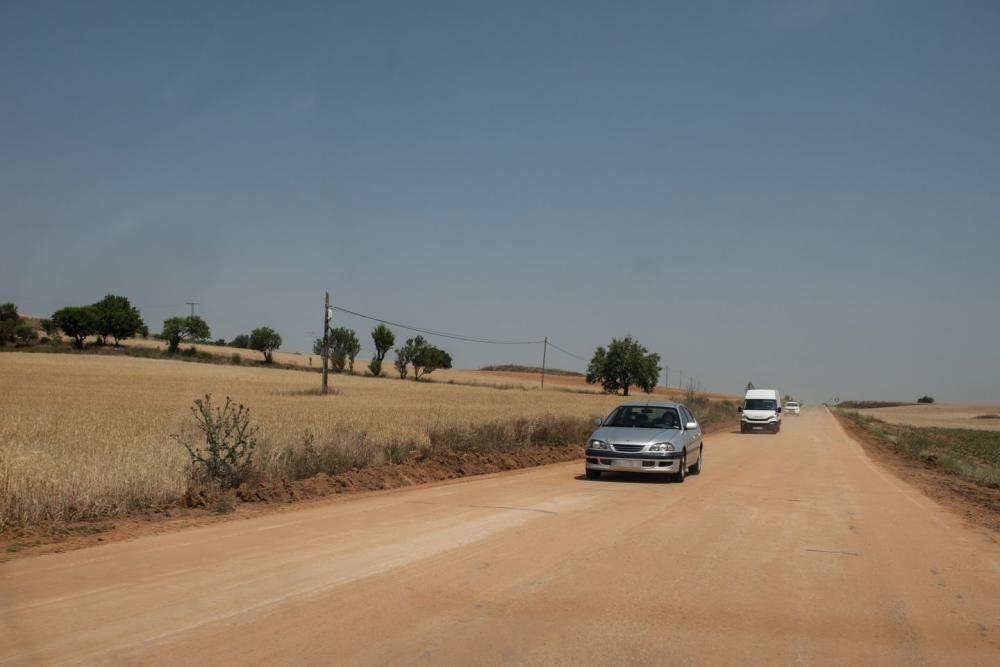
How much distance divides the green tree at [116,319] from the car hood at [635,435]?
110 m

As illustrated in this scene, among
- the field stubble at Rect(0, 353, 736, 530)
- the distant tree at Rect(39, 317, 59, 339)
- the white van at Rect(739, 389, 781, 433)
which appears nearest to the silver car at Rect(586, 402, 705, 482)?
the field stubble at Rect(0, 353, 736, 530)

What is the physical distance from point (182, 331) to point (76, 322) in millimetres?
18742

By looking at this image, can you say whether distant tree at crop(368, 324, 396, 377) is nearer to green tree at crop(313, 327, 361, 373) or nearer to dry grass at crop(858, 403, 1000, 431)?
green tree at crop(313, 327, 361, 373)

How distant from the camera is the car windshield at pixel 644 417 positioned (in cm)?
1763

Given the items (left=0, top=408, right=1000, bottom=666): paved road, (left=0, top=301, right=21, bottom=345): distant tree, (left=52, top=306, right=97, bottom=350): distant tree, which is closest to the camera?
(left=0, top=408, right=1000, bottom=666): paved road

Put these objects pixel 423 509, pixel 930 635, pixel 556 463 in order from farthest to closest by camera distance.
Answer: pixel 556 463
pixel 423 509
pixel 930 635

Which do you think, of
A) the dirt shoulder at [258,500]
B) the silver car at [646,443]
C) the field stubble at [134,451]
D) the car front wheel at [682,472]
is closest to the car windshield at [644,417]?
the silver car at [646,443]

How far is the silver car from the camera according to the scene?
633 inches

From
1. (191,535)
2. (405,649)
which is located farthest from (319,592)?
→ (191,535)

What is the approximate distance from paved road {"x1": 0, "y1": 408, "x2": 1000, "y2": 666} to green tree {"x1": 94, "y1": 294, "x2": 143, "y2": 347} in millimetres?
112339

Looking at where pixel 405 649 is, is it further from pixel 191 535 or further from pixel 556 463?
pixel 556 463

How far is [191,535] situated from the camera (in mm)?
9688

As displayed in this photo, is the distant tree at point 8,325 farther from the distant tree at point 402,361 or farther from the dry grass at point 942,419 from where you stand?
the dry grass at point 942,419

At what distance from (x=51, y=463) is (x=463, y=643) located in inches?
315
